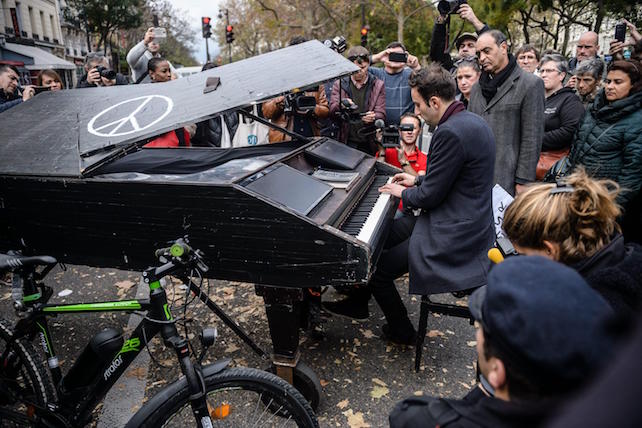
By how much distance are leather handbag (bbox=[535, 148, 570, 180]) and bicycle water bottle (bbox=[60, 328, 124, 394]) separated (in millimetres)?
4169

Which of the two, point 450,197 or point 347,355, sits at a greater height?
point 450,197

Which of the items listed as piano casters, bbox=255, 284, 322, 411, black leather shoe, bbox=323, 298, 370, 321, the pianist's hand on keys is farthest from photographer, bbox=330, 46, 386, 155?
piano casters, bbox=255, 284, 322, 411

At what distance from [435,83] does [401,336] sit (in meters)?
1.92

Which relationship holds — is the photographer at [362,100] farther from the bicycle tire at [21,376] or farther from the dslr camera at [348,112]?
the bicycle tire at [21,376]

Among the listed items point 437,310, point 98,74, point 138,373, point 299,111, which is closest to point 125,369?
point 138,373

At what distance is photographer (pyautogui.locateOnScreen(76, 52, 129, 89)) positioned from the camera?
559 cm

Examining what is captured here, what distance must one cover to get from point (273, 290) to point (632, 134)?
10.3 ft

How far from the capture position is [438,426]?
124cm

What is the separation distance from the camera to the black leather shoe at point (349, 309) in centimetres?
388

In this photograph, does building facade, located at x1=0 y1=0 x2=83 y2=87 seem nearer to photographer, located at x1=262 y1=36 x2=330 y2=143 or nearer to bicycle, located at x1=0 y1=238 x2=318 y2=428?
photographer, located at x1=262 y1=36 x2=330 y2=143

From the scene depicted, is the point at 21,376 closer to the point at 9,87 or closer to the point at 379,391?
the point at 379,391

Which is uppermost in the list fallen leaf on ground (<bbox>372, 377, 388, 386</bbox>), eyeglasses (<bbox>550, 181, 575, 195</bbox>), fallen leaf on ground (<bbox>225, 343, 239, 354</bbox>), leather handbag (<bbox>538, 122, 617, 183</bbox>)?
eyeglasses (<bbox>550, 181, 575, 195</bbox>)

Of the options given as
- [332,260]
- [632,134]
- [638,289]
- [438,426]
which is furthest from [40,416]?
[632,134]

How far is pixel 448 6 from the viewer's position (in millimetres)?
5078
